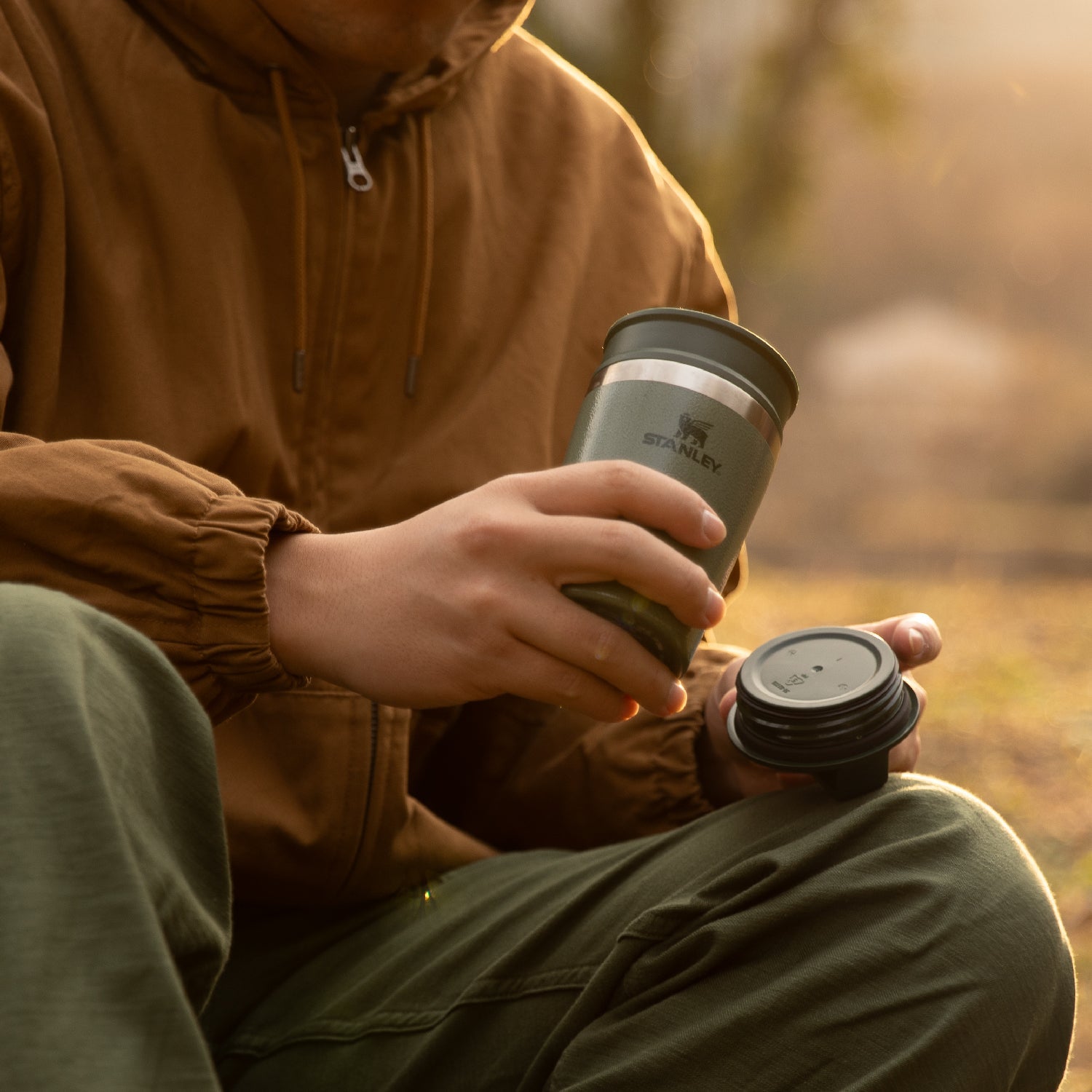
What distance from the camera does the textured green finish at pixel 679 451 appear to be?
1.09m

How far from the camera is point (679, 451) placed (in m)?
1.10

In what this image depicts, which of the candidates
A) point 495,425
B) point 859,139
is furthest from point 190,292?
point 859,139

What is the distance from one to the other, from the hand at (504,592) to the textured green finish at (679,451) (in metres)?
0.02

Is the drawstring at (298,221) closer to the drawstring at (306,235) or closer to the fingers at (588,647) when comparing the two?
the drawstring at (306,235)

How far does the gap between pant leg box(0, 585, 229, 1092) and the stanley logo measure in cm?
44

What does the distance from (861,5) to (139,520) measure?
9.20 m

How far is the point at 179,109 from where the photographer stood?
4.96ft

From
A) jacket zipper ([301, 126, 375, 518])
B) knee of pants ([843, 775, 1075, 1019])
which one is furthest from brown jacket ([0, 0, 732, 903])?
knee of pants ([843, 775, 1075, 1019])

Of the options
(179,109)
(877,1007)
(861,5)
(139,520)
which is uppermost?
(861,5)

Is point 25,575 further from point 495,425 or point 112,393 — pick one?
point 495,425

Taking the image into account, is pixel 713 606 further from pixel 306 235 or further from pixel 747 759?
pixel 306 235

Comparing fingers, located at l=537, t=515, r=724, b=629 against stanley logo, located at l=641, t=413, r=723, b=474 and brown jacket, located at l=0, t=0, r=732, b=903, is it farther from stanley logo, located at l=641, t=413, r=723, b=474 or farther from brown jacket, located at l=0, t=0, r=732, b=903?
brown jacket, located at l=0, t=0, r=732, b=903

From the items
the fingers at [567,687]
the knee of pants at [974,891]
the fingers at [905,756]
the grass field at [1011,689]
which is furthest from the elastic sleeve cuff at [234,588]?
the grass field at [1011,689]

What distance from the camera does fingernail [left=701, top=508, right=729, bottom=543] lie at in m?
1.06
